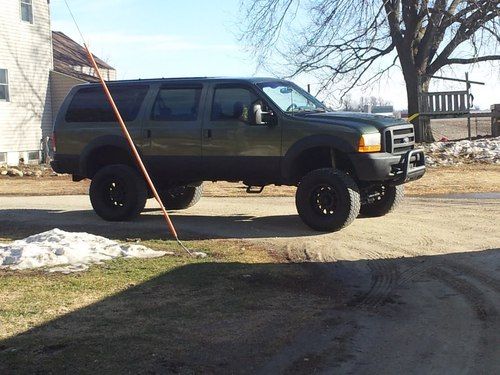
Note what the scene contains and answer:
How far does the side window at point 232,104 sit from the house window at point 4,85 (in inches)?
577

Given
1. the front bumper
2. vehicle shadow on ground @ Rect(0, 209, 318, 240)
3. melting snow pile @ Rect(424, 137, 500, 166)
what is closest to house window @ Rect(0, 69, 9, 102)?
vehicle shadow on ground @ Rect(0, 209, 318, 240)

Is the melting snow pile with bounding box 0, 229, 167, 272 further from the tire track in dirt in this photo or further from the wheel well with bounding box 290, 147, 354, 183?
the tire track in dirt

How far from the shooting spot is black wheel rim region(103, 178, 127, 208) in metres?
10.3

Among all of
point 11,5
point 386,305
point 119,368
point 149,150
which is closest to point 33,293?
point 119,368

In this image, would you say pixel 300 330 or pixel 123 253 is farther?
pixel 123 253

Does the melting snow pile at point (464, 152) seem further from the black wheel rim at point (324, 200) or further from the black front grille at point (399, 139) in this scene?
the black wheel rim at point (324, 200)

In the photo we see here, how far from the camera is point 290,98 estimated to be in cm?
973

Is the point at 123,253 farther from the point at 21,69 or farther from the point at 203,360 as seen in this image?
the point at 21,69

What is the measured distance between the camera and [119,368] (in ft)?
14.0

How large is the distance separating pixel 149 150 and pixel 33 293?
423cm

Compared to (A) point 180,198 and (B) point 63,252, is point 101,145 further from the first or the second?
(B) point 63,252

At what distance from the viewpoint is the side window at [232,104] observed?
31.1ft

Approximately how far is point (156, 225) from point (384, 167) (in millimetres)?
3686

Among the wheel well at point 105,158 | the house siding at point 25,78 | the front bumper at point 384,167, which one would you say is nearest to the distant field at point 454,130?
the house siding at point 25,78
